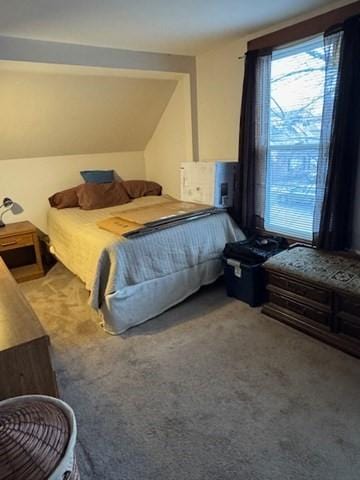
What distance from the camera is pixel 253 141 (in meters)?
3.00

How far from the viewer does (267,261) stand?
101 inches

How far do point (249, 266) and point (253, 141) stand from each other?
1.11 metres

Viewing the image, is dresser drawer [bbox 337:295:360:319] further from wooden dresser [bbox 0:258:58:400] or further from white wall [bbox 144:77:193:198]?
white wall [bbox 144:77:193:198]

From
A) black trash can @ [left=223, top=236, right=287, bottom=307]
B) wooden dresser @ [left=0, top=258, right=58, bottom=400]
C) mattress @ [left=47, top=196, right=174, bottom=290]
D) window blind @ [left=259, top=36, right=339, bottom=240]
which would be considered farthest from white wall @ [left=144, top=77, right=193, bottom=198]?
wooden dresser @ [left=0, top=258, right=58, bottom=400]

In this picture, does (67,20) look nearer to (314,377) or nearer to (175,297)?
→ (175,297)

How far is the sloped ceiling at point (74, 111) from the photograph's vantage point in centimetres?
311

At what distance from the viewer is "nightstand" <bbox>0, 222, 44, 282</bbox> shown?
3385 mm

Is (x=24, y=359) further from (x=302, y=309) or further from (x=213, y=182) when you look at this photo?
(x=213, y=182)

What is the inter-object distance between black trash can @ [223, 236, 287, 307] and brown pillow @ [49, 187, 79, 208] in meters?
1.86

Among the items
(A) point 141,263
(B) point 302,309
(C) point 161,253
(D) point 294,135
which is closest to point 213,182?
(D) point 294,135

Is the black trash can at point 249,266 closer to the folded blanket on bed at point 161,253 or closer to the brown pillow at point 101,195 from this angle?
the folded blanket on bed at point 161,253

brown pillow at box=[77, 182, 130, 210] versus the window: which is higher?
the window

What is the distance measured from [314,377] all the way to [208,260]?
4.36ft

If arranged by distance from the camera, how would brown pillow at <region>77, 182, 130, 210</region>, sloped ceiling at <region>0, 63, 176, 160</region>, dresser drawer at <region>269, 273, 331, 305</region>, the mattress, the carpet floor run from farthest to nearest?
brown pillow at <region>77, 182, 130, 210</region>, sloped ceiling at <region>0, 63, 176, 160</region>, the mattress, dresser drawer at <region>269, 273, 331, 305</region>, the carpet floor
